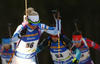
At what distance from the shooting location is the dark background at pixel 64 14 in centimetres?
950

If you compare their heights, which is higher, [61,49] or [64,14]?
[64,14]

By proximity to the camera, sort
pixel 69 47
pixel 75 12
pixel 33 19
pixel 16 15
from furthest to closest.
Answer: pixel 75 12
pixel 16 15
pixel 69 47
pixel 33 19

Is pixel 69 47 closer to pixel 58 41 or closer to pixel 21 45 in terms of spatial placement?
pixel 58 41

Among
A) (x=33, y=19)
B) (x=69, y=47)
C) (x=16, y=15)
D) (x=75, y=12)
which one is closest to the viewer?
(x=33, y=19)

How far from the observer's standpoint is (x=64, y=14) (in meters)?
10.2

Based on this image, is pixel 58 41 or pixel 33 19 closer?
pixel 33 19

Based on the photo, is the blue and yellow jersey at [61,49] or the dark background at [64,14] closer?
the blue and yellow jersey at [61,49]

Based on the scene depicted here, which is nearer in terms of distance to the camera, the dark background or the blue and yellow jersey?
the blue and yellow jersey

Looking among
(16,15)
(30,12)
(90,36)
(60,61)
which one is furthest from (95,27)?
(30,12)

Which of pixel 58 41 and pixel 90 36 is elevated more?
pixel 58 41

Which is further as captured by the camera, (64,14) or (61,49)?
(64,14)

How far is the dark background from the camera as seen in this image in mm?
9500

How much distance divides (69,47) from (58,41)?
250mm

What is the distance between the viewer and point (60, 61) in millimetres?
6602
